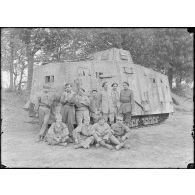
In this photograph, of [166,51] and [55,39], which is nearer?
[55,39]

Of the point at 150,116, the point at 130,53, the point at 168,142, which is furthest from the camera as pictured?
the point at 150,116

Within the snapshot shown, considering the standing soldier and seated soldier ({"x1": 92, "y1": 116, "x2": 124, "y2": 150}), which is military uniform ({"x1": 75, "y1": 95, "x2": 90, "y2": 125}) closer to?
seated soldier ({"x1": 92, "y1": 116, "x2": 124, "y2": 150})

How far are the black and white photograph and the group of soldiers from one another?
29mm

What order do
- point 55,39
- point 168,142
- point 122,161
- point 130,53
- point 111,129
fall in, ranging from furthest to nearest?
point 130,53
point 55,39
point 168,142
point 111,129
point 122,161

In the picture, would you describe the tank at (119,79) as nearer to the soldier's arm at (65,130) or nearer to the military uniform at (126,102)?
the military uniform at (126,102)

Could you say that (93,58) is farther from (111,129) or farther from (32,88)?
(111,129)

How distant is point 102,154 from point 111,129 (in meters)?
0.94

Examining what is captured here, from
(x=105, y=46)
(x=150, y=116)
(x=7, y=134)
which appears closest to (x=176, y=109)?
(x=150, y=116)

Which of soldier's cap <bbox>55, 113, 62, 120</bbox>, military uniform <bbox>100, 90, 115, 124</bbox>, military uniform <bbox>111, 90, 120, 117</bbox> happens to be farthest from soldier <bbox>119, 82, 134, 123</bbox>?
soldier's cap <bbox>55, 113, 62, 120</bbox>

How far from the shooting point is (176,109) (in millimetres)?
11469

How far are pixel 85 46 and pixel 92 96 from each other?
1.74 meters

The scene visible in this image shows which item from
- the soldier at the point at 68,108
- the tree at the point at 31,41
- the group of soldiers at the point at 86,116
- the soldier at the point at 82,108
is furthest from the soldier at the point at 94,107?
the tree at the point at 31,41

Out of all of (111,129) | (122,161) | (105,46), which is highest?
(105,46)

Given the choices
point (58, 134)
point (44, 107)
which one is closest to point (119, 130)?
point (58, 134)
